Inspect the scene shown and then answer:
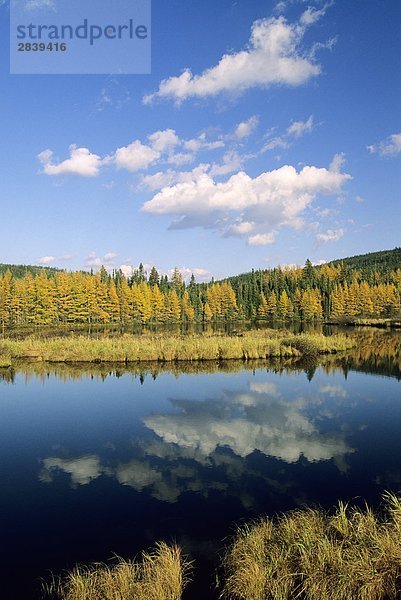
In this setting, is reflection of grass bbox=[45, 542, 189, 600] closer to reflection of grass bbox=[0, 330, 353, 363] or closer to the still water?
the still water

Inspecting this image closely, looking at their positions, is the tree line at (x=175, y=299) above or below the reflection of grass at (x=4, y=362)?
above

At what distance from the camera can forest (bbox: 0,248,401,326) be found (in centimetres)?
8906

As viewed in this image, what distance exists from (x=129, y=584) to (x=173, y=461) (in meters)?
7.37

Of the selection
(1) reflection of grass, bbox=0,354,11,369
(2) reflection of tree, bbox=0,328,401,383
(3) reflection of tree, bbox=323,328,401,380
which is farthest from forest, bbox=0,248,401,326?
(3) reflection of tree, bbox=323,328,401,380

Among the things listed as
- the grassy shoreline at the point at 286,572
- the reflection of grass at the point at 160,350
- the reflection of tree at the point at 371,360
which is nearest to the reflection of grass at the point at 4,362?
the reflection of grass at the point at 160,350

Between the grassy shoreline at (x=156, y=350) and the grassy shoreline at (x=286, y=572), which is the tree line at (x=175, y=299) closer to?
the grassy shoreline at (x=156, y=350)

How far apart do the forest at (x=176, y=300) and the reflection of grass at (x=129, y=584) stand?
277 feet

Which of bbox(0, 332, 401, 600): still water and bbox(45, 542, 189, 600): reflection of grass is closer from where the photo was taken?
bbox(45, 542, 189, 600): reflection of grass

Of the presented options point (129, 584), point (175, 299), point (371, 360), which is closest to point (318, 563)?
point (129, 584)

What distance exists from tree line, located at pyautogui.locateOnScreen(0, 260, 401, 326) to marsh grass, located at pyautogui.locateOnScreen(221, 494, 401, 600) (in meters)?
84.7

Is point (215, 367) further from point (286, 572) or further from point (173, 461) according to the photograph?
point (286, 572)

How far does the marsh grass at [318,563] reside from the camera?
669 centimetres

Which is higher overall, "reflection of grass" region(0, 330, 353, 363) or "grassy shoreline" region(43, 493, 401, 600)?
"reflection of grass" region(0, 330, 353, 363)

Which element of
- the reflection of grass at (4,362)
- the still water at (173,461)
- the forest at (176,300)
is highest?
the forest at (176,300)
